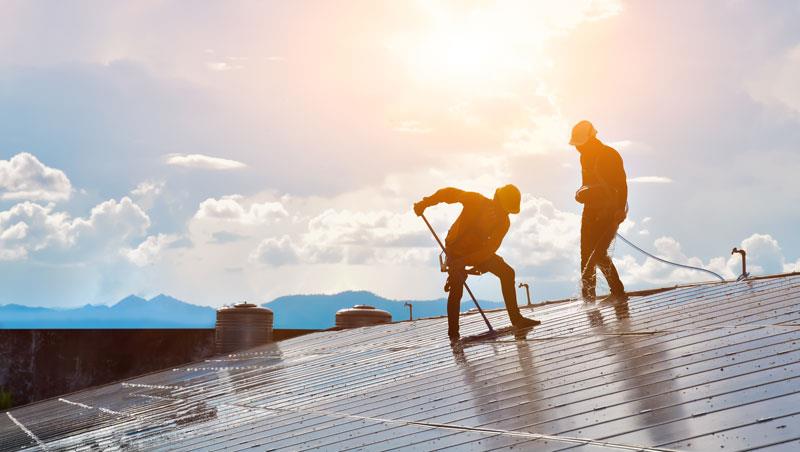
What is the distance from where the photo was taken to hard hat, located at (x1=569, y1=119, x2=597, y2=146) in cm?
1335

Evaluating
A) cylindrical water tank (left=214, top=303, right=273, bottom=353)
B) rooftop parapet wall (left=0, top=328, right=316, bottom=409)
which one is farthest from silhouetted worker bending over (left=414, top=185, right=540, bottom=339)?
rooftop parapet wall (left=0, top=328, right=316, bottom=409)

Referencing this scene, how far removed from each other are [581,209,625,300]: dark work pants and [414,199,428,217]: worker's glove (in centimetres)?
288

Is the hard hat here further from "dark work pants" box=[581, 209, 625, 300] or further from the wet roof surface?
the wet roof surface

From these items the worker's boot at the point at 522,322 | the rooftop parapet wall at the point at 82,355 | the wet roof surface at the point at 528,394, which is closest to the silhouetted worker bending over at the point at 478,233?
the worker's boot at the point at 522,322

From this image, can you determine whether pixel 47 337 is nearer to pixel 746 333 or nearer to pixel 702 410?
pixel 746 333

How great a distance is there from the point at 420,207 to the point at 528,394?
5056mm

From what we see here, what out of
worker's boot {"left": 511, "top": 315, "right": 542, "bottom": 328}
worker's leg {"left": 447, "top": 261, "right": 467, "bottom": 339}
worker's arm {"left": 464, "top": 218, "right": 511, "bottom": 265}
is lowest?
worker's boot {"left": 511, "top": 315, "right": 542, "bottom": 328}

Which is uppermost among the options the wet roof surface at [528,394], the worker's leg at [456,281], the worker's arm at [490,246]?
the worker's arm at [490,246]

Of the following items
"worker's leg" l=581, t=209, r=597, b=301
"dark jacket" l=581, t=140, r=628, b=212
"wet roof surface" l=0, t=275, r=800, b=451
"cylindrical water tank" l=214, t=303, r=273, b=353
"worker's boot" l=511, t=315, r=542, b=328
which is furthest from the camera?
"cylindrical water tank" l=214, t=303, r=273, b=353

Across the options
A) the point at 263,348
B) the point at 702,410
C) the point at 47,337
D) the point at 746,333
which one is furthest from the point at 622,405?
the point at 47,337

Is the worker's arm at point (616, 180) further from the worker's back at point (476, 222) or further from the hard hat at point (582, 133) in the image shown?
the worker's back at point (476, 222)

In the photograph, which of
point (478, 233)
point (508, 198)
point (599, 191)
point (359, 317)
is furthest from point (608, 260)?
point (359, 317)

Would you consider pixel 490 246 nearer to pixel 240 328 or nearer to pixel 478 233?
pixel 478 233

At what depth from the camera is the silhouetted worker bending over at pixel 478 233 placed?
1175cm
